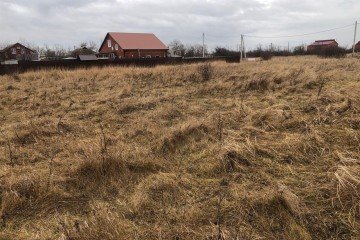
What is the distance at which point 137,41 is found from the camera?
4425 centimetres

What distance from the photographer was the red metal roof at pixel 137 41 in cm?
4341

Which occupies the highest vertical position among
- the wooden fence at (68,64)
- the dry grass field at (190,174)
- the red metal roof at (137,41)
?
the red metal roof at (137,41)

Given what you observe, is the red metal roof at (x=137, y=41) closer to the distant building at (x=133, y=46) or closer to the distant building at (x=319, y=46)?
the distant building at (x=133, y=46)

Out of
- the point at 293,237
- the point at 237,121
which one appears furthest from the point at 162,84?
the point at 293,237

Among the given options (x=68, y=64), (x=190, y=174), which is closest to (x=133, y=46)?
(x=68, y=64)

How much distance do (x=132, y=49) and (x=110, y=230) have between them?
137 ft

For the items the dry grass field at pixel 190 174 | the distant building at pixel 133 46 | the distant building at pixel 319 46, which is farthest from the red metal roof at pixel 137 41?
the dry grass field at pixel 190 174

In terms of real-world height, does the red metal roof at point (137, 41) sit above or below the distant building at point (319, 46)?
above

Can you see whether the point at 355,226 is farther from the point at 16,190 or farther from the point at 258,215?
the point at 16,190

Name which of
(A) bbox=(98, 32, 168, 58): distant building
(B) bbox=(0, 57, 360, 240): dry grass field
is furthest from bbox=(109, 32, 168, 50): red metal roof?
(B) bbox=(0, 57, 360, 240): dry grass field

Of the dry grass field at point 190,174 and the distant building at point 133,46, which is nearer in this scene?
the dry grass field at point 190,174

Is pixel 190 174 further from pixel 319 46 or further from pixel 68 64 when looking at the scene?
pixel 319 46

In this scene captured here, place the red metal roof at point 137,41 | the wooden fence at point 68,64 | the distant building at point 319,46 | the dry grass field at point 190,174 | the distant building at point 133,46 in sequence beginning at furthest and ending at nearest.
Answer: the red metal roof at point 137,41 < the distant building at point 133,46 < the distant building at point 319,46 < the wooden fence at point 68,64 < the dry grass field at point 190,174

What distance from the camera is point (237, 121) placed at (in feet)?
18.1
